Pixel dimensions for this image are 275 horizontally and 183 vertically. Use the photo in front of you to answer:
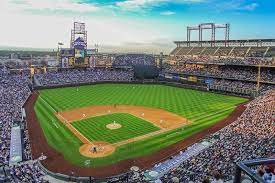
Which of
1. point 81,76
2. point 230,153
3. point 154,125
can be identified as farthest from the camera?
Answer: point 81,76

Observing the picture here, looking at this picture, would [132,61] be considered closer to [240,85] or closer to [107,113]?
[240,85]

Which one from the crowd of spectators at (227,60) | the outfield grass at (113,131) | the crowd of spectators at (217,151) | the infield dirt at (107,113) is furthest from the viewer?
the crowd of spectators at (227,60)

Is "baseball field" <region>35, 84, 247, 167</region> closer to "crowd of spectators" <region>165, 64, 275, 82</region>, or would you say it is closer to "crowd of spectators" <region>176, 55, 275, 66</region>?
"crowd of spectators" <region>165, 64, 275, 82</region>

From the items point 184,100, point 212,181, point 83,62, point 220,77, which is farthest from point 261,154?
point 83,62

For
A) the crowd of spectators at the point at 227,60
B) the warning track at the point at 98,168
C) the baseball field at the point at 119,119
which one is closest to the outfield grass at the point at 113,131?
the baseball field at the point at 119,119

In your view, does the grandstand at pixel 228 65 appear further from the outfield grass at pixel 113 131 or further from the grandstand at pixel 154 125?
the outfield grass at pixel 113 131

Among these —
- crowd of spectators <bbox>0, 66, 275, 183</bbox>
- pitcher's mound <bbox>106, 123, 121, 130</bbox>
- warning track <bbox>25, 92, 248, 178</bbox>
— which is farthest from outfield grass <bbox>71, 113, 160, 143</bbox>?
crowd of spectators <bbox>0, 66, 275, 183</bbox>

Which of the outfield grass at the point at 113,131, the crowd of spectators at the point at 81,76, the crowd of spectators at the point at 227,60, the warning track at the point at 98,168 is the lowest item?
the warning track at the point at 98,168

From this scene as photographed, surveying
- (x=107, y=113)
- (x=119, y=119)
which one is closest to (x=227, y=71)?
(x=107, y=113)
